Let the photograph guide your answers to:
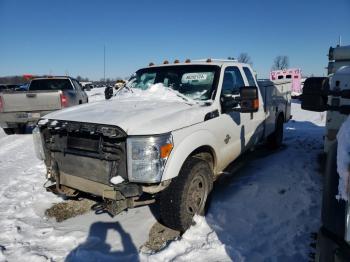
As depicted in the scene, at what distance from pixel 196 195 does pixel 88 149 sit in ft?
4.56

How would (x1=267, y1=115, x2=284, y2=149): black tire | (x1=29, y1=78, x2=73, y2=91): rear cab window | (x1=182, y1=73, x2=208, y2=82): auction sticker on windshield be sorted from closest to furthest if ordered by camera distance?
(x1=182, y1=73, x2=208, y2=82): auction sticker on windshield → (x1=267, y1=115, x2=284, y2=149): black tire → (x1=29, y1=78, x2=73, y2=91): rear cab window

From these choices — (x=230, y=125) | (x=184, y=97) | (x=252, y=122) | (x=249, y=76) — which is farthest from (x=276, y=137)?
(x=184, y=97)

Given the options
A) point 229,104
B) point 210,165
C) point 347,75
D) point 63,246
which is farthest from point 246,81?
point 63,246

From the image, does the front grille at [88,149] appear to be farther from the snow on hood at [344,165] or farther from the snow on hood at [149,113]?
the snow on hood at [344,165]

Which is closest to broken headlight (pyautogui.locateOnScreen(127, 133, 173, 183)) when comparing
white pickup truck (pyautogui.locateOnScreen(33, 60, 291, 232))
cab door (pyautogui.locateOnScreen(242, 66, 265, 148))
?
white pickup truck (pyautogui.locateOnScreen(33, 60, 291, 232))

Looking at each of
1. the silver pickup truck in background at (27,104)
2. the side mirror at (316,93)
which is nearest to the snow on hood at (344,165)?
the side mirror at (316,93)

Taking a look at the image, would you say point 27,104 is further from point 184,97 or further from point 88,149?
point 88,149

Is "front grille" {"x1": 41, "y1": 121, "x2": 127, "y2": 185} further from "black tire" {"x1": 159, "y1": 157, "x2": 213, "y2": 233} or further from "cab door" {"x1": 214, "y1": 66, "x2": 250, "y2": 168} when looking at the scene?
"cab door" {"x1": 214, "y1": 66, "x2": 250, "y2": 168}

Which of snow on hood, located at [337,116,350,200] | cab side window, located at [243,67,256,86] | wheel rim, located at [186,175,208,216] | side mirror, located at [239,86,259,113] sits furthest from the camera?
cab side window, located at [243,67,256,86]

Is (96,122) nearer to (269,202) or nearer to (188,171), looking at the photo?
(188,171)

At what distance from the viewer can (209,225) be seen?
148 inches

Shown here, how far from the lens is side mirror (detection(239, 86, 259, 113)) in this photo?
390 centimetres

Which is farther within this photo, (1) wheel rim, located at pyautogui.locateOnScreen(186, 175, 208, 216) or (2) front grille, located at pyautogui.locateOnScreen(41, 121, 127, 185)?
(1) wheel rim, located at pyautogui.locateOnScreen(186, 175, 208, 216)

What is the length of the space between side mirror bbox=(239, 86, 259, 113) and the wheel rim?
108 centimetres
